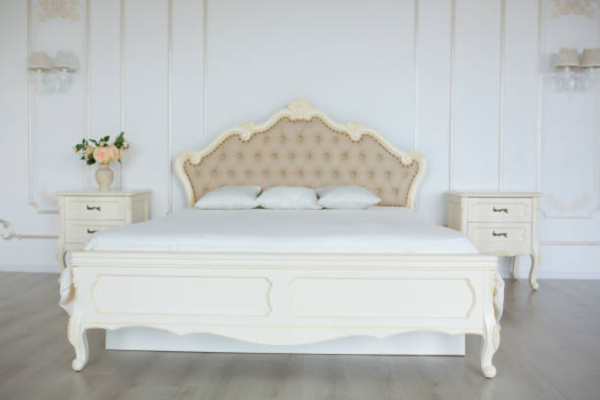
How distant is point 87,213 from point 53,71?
117 centimetres

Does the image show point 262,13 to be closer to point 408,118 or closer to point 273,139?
point 273,139

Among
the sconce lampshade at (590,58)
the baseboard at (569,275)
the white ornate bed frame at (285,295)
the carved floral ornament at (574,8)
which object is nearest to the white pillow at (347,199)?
the white ornate bed frame at (285,295)

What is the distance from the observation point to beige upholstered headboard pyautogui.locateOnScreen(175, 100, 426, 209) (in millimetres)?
3479

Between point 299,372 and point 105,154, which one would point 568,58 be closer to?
point 299,372

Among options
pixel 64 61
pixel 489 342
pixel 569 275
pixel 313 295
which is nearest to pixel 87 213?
pixel 64 61

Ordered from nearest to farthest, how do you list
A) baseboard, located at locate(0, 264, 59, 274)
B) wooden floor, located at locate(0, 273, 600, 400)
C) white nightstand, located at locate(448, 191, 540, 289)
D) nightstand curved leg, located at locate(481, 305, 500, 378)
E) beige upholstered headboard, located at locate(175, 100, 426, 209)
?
wooden floor, located at locate(0, 273, 600, 400) < nightstand curved leg, located at locate(481, 305, 500, 378) < white nightstand, located at locate(448, 191, 540, 289) < beige upholstered headboard, located at locate(175, 100, 426, 209) < baseboard, located at locate(0, 264, 59, 274)

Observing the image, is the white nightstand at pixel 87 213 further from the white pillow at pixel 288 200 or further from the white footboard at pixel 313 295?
the white footboard at pixel 313 295

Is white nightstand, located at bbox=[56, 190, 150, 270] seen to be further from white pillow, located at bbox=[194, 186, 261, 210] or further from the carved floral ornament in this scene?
the carved floral ornament

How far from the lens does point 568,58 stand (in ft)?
11.0

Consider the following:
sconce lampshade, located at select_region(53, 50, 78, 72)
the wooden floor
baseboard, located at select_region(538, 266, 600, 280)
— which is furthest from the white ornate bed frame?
sconce lampshade, located at select_region(53, 50, 78, 72)

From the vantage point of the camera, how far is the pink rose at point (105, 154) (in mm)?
3342

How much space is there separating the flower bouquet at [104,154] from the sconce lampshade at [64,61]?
562 millimetres

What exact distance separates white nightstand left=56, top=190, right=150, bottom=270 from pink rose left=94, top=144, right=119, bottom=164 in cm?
24

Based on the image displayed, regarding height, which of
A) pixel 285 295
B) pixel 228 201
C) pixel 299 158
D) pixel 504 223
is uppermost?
pixel 299 158
